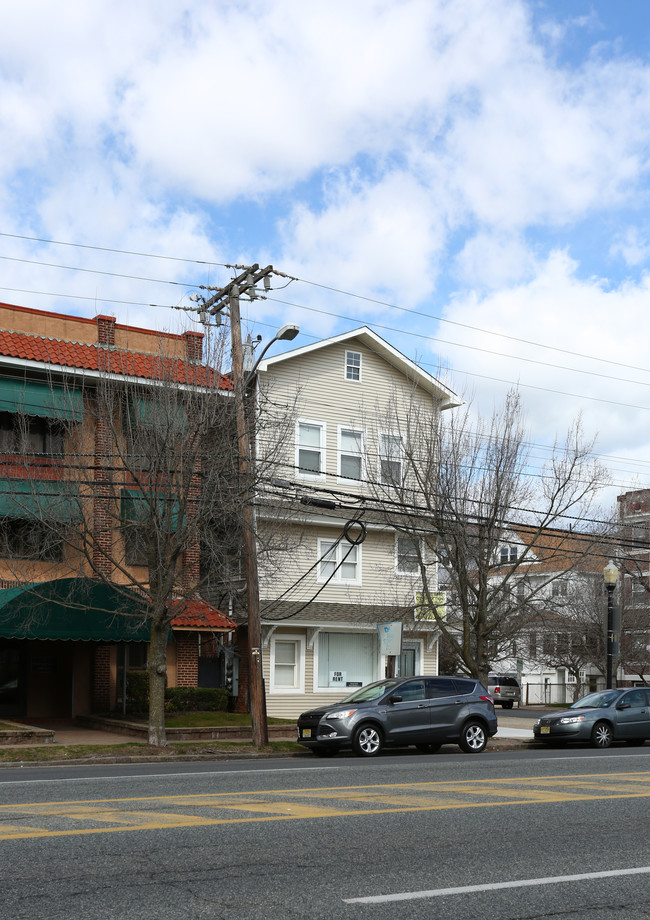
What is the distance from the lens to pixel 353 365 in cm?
3300

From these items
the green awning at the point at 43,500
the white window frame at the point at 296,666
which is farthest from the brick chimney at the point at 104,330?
the white window frame at the point at 296,666

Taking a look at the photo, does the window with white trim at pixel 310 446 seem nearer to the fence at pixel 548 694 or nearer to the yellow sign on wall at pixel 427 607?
the yellow sign on wall at pixel 427 607

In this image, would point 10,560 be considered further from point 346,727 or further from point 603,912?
point 603,912

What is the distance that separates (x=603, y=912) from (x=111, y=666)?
2264 centimetres

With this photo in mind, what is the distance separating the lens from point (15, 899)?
21.2 feet

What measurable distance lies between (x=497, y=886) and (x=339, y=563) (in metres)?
24.6

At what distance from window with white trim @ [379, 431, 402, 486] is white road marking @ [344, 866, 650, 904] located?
20536 millimetres

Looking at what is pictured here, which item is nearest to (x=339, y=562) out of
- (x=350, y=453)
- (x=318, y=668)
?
(x=318, y=668)

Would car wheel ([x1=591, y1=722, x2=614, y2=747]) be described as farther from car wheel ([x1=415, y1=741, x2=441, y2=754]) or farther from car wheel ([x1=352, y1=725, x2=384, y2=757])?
car wheel ([x1=352, y1=725, x2=384, y2=757])

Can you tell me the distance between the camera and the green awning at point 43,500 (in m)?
21.7

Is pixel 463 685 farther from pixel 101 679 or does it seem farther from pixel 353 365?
pixel 353 365

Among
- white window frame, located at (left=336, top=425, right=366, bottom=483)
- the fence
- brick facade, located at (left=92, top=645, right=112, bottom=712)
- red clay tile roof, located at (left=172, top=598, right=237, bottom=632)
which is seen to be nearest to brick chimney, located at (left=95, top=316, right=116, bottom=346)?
red clay tile roof, located at (left=172, top=598, right=237, bottom=632)

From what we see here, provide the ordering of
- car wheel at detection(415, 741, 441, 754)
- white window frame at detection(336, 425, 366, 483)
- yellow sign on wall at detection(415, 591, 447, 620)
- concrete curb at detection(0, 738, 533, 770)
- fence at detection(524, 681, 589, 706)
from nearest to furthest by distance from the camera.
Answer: concrete curb at detection(0, 738, 533, 770)
car wheel at detection(415, 741, 441, 754)
yellow sign on wall at detection(415, 591, 447, 620)
white window frame at detection(336, 425, 366, 483)
fence at detection(524, 681, 589, 706)

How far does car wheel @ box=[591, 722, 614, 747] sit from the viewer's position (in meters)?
24.5
